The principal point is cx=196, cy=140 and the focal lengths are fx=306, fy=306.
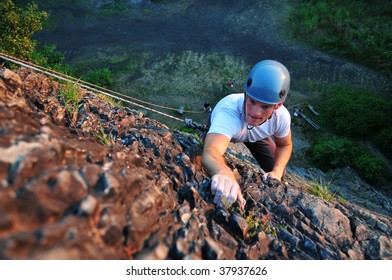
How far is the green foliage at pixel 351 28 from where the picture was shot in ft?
62.2

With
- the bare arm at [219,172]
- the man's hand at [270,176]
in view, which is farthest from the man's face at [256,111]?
the man's hand at [270,176]

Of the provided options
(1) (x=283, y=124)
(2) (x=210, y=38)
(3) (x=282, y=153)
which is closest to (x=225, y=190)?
(1) (x=283, y=124)

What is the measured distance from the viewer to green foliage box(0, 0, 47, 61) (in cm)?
1249

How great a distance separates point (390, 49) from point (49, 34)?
23.2m

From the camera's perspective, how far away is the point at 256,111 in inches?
197

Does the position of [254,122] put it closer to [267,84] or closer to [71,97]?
[267,84]

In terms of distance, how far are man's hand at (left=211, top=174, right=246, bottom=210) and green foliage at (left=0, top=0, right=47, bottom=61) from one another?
11764mm

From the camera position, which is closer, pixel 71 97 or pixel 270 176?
pixel 71 97

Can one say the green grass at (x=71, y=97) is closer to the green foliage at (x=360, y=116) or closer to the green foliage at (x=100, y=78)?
the green foliage at (x=100, y=78)

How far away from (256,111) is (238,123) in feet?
1.35

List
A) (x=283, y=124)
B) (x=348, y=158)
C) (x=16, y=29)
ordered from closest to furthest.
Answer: (x=283, y=124), (x=16, y=29), (x=348, y=158)

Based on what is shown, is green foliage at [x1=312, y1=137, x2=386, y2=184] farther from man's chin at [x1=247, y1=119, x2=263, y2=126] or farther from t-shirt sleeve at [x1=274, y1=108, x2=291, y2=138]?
man's chin at [x1=247, y1=119, x2=263, y2=126]

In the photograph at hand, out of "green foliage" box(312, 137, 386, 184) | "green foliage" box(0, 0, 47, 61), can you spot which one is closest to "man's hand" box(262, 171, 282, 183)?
"green foliage" box(312, 137, 386, 184)
